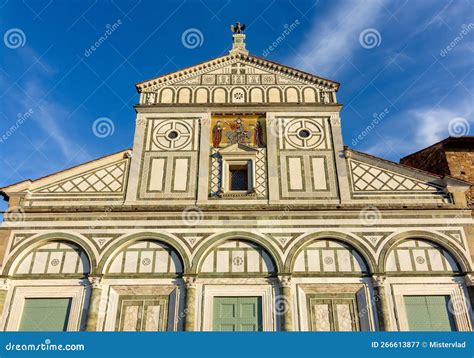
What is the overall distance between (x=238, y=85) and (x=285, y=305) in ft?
27.7

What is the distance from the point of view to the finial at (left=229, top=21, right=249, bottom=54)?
1876 cm

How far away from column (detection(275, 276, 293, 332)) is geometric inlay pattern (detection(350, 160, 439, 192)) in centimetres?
390

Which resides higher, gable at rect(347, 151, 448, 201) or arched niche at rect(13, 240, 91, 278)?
gable at rect(347, 151, 448, 201)

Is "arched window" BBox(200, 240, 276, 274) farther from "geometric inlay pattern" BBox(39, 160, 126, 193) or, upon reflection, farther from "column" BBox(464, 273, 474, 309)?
"column" BBox(464, 273, 474, 309)

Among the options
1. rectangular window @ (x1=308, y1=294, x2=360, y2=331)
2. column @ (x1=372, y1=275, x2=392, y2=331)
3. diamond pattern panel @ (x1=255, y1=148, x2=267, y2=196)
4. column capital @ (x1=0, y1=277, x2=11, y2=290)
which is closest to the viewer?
column @ (x1=372, y1=275, x2=392, y2=331)

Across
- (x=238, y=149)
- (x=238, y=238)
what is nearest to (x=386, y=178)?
(x=238, y=149)

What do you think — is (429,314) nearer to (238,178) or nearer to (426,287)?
(426,287)

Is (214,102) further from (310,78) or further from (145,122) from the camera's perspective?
(310,78)

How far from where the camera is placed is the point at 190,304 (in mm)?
13164

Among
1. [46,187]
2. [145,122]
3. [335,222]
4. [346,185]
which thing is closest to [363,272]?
[335,222]

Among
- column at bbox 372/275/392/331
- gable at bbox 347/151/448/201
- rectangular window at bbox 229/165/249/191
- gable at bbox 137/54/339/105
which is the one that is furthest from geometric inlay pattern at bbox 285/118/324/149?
column at bbox 372/275/392/331

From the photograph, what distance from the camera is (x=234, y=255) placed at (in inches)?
552

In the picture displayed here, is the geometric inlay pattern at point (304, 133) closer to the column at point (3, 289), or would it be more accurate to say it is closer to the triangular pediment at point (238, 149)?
the triangular pediment at point (238, 149)

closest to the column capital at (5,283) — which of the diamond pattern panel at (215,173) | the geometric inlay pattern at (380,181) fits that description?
the diamond pattern panel at (215,173)
